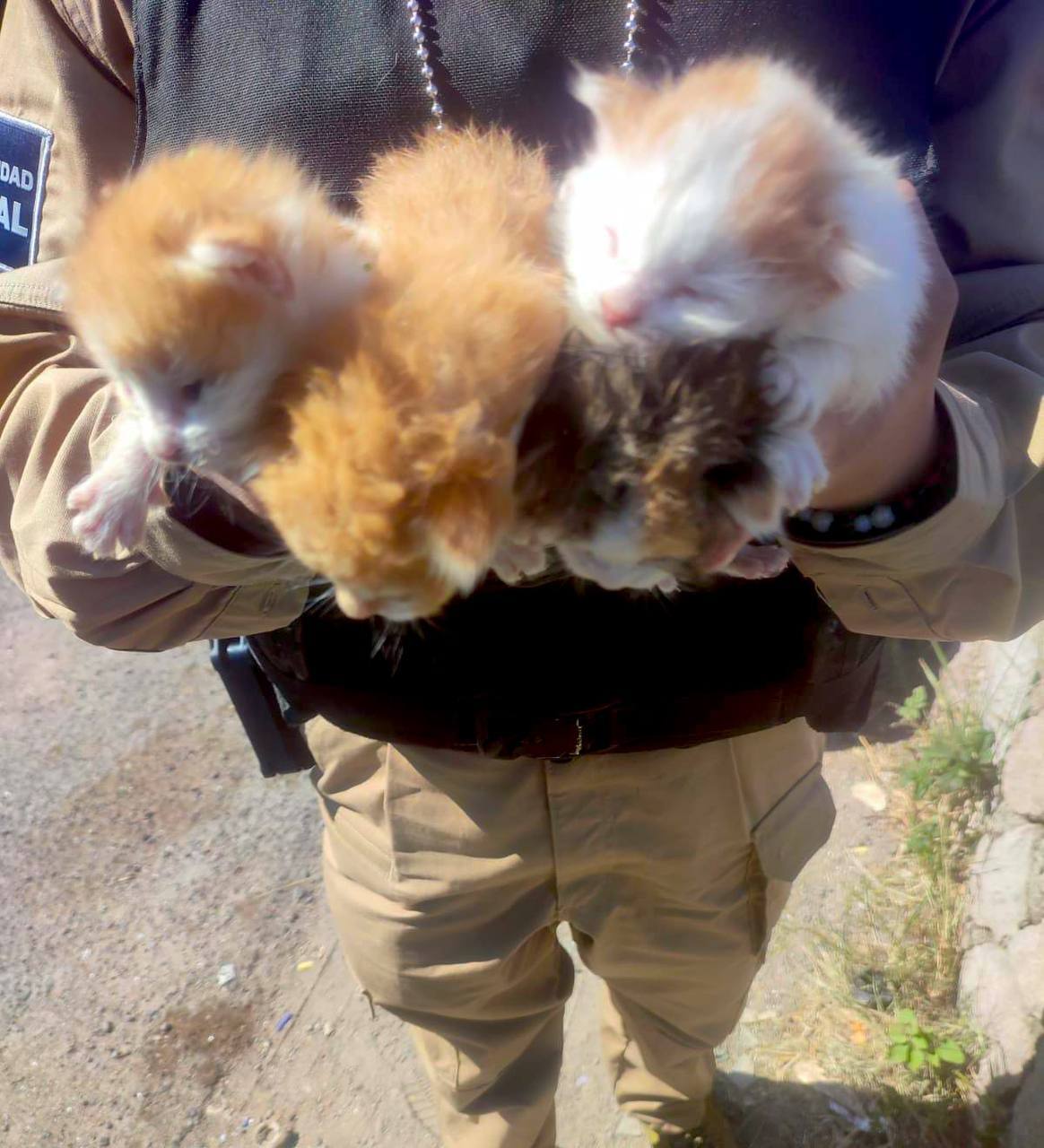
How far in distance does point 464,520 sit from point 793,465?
10.1 inches

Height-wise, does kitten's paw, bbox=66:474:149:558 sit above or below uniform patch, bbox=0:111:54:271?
below

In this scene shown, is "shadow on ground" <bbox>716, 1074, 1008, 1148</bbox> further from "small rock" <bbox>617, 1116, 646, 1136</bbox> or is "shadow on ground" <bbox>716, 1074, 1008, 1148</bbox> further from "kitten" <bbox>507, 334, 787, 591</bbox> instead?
"kitten" <bbox>507, 334, 787, 591</bbox>

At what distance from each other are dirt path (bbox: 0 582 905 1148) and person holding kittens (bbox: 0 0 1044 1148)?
791 mm

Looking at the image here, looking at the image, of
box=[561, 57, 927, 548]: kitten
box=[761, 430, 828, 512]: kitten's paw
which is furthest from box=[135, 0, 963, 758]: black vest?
box=[761, 430, 828, 512]: kitten's paw

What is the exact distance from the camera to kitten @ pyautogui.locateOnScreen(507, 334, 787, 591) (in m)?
0.62

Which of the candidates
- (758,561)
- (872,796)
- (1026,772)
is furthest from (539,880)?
(872,796)

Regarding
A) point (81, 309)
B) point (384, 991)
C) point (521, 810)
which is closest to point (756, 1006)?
point (384, 991)

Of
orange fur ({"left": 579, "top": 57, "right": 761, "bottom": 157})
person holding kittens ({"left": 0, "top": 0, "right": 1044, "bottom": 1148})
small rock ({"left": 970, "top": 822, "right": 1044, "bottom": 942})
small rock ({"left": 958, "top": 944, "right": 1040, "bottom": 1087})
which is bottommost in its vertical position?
small rock ({"left": 958, "top": 944, "right": 1040, "bottom": 1087})

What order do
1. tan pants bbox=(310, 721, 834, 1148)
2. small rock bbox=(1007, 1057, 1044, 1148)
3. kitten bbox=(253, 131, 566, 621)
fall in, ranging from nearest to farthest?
kitten bbox=(253, 131, 566, 621), tan pants bbox=(310, 721, 834, 1148), small rock bbox=(1007, 1057, 1044, 1148)

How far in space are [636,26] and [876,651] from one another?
3.08 feet

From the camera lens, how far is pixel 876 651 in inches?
55.7

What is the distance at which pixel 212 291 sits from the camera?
71 cm

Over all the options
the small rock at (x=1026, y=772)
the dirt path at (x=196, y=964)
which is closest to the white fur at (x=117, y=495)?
the dirt path at (x=196, y=964)

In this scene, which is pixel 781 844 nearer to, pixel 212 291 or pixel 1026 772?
pixel 1026 772
